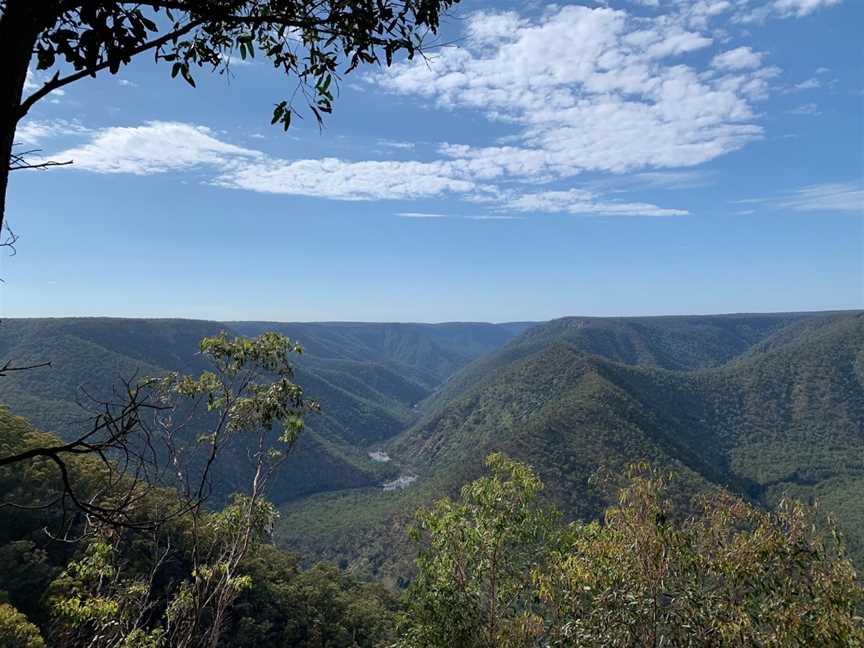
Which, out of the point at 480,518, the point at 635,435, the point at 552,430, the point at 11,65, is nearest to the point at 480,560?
the point at 480,518

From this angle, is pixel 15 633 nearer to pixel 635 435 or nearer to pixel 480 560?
pixel 480 560

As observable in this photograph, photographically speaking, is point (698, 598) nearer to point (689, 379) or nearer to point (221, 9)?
point (221, 9)

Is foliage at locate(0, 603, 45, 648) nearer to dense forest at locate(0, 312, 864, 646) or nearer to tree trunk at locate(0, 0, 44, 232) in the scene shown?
dense forest at locate(0, 312, 864, 646)

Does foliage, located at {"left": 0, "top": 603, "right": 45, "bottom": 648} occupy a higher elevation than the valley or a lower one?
higher

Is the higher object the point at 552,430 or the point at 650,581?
the point at 650,581

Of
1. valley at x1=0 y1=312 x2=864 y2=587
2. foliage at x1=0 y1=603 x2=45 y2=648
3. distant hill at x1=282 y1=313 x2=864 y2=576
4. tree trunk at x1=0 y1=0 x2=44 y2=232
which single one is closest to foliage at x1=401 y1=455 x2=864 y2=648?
tree trunk at x1=0 y1=0 x2=44 y2=232

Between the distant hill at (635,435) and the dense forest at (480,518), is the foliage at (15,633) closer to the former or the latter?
the dense forest at (480,518)
